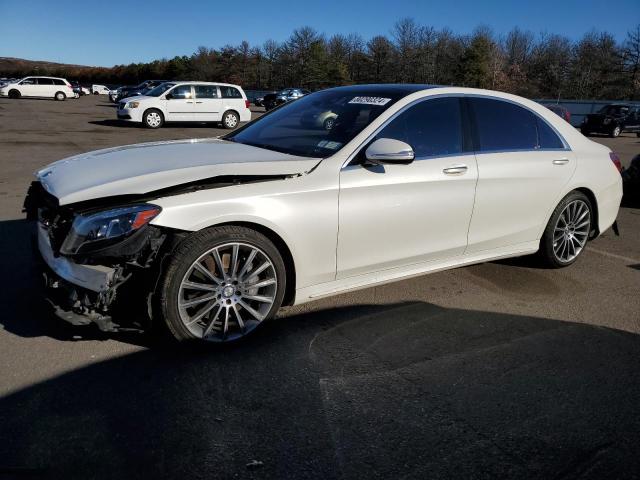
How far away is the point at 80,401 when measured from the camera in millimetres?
2561

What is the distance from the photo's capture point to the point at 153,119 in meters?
20.2

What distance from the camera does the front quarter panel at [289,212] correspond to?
284 centimetres

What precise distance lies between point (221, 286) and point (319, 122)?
5.20 ft

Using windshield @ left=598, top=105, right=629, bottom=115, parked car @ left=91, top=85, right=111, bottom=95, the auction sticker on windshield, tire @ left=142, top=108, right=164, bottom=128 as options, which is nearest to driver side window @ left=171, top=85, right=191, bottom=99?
tire @ left=142, top=108, right=164, bottom=128

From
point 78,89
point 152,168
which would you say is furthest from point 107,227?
point 78,89

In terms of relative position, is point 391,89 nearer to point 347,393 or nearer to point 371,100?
point 371,100

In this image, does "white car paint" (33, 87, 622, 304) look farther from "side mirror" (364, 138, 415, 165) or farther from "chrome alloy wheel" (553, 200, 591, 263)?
"chrome alloy wheel" (553, 200, 591, 263)

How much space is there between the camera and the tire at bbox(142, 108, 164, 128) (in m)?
20.0

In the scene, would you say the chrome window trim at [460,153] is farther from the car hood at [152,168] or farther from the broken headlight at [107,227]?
the broken headlight at [107,227]

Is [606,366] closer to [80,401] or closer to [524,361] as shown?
[524,361]

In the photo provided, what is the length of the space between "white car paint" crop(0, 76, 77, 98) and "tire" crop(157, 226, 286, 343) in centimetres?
4602

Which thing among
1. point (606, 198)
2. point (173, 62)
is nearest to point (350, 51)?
point (173, 62)

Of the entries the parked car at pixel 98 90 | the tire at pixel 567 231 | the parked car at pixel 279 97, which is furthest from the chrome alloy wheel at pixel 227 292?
the parked car at pixel 98 90

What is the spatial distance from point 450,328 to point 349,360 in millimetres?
893
